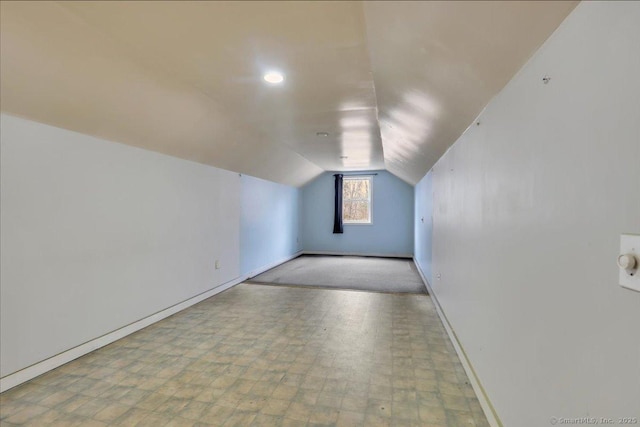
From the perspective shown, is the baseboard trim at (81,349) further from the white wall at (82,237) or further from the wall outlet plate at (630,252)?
the wall outlet plate at (630,252)

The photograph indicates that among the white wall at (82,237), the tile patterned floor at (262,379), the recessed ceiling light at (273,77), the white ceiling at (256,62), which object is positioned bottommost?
the tile patterned floor at (262,379)

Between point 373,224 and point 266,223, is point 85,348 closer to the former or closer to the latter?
point 266,223

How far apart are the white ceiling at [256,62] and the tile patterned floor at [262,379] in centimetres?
172

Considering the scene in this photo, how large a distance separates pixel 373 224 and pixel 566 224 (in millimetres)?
6633

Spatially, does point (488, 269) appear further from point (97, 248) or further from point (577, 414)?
point (97, 248)

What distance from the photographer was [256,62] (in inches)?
69.8

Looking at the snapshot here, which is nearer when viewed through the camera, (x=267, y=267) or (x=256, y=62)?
(x=256, y=62)

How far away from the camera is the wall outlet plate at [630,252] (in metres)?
0.61

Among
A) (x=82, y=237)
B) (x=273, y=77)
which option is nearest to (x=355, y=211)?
(x=273, y=77)

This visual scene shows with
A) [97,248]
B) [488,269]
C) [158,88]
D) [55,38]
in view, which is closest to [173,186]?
[97,248]

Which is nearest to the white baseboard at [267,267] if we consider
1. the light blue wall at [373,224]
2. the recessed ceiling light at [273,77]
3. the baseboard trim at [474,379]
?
the light blue wall at [373,224]

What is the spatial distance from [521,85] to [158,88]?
219 cm

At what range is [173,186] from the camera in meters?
3.23

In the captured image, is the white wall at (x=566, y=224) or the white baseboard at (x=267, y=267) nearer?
the white wall at (x=566, y=224)
